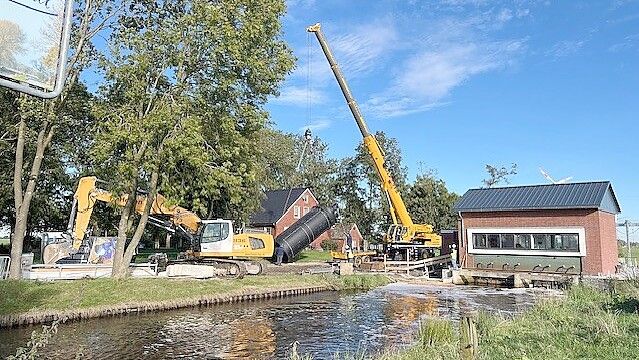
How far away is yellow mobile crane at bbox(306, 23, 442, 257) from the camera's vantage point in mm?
33281

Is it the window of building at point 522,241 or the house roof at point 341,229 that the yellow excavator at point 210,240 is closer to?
the window of building at point 522,241

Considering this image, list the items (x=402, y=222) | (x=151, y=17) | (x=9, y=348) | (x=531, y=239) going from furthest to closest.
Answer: (x=402, y=222)
(x=531, y=239)
(x=151, y=17)
(x=9, y=348)

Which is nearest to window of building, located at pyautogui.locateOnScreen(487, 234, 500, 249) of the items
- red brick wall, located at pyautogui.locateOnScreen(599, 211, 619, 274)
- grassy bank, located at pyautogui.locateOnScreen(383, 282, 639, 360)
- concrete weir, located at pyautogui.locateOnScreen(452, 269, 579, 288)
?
concrete weir, located at pyautogui.locateOnScreen(452, 269, 579, 288)

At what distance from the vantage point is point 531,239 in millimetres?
28891

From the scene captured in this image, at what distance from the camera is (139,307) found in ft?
59.0

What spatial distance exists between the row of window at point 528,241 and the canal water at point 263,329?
6332mm

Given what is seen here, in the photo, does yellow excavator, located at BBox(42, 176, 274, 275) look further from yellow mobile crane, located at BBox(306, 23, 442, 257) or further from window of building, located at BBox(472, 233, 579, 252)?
window of building, located at BBox(472, 233, 579, 252)

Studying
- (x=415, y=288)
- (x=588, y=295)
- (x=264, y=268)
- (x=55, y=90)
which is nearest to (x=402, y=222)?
(x=415, y=288)

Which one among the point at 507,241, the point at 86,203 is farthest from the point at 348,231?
the point at 86,203

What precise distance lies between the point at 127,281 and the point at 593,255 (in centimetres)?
2177

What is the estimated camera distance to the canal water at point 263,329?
41.2 ft

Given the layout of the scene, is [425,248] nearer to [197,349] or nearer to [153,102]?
[153,102]

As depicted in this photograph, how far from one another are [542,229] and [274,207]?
31939 millimetres

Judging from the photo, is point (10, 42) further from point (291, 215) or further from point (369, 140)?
point (291, 215)
